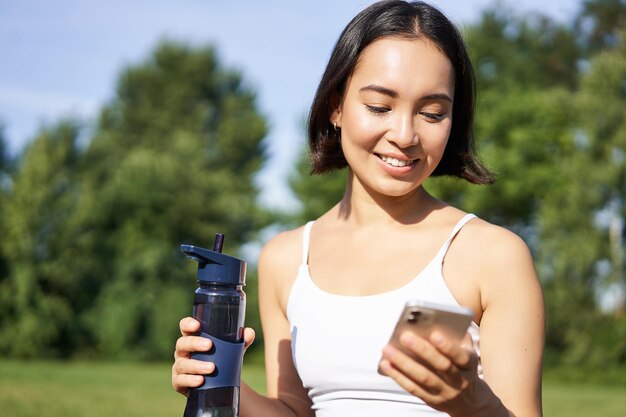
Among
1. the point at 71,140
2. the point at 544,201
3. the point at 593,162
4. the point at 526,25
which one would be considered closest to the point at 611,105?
the point at 593,162

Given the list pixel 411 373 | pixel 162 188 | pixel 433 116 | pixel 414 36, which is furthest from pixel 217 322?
pixel 162 188

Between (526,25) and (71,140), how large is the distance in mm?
19640

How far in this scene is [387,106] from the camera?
233 centimetres

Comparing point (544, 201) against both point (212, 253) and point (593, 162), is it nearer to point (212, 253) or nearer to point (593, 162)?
point (593, 162)

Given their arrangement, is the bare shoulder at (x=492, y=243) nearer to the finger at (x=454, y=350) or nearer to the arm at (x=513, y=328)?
the arm at (x=513, y=328)

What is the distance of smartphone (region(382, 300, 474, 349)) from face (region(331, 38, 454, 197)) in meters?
0.77

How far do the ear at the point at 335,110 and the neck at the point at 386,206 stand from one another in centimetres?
19

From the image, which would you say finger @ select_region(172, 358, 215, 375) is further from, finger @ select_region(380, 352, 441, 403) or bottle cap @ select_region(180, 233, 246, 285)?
finger @ select_region(380, 352, 441, 403)

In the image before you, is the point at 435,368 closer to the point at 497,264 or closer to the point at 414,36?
the point at 497,264

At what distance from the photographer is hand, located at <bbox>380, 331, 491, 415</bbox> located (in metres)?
1.62

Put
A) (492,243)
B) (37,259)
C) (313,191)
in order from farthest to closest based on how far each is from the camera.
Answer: (313,191) → (37,259) → (492,243)

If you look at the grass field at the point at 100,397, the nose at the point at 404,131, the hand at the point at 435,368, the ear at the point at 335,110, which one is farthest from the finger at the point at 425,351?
the grass field at the point at 100,397

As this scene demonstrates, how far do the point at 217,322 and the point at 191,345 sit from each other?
8 cm

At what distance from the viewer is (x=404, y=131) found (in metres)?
2.29
